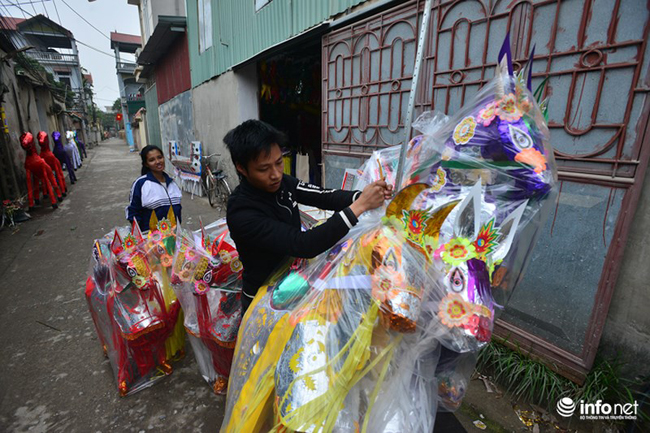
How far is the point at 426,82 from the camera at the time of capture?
2670mm

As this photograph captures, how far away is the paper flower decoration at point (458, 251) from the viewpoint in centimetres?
89

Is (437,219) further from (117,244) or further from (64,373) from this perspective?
(64,373)

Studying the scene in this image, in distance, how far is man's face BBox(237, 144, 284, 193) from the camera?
1.22 m

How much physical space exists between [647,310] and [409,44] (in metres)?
2.51

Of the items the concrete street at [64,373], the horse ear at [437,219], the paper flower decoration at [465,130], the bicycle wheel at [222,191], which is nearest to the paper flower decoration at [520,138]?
the paper flower decoration at [465,130]

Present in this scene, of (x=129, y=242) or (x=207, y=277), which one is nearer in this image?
(x=207, y=277)

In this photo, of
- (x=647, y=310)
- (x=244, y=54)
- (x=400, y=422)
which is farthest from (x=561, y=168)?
(x=244, y=54)

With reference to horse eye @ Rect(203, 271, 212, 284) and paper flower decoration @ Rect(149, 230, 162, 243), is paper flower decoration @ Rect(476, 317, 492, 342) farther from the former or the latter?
paper flower decoration @ Rect(149, 230, 162, 243)

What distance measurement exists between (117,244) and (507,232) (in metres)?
2.12

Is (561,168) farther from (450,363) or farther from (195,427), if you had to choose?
(195,427)

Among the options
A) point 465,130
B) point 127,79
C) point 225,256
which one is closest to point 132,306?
point 225,256

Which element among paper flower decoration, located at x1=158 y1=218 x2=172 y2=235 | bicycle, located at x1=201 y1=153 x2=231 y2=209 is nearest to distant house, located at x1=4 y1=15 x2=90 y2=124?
bicycle, located at x1=201 y1=153 x2=231 y2=209

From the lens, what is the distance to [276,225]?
3.93ft

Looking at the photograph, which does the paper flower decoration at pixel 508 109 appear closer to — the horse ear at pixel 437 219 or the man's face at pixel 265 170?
the horse ear at pixel 437 219
